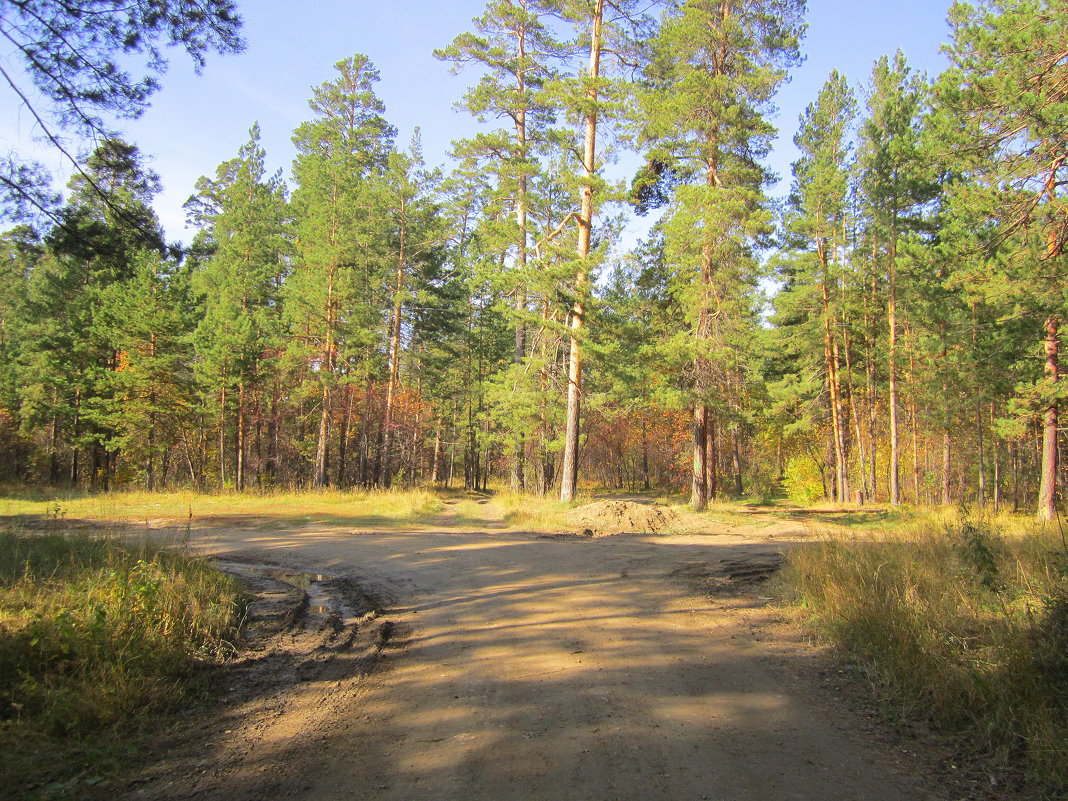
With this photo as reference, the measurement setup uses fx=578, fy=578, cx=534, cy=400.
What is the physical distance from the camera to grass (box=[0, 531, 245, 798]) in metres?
3.55

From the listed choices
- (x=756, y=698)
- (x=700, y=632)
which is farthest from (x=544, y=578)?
(x=756, y=698)

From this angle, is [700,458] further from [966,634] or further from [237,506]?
[237,506]

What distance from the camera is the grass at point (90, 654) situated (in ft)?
11.6

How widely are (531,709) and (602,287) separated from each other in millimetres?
22142

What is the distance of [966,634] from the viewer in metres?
4.81

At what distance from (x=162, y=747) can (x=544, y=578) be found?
18.7 ft

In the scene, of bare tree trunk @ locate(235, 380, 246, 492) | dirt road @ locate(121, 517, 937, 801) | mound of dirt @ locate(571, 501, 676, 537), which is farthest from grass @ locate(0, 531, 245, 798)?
bare tree trunk @ locate(235, 380, 246, 492)

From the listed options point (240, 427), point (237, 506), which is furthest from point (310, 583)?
point (240, 427)

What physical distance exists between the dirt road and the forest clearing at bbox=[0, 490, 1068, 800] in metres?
0.02

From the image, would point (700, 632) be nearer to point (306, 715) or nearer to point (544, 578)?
point (544, 578)

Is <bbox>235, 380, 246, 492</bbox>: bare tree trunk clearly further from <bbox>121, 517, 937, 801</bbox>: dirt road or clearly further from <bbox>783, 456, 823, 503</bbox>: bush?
<bbox>783, 456, 823, 503</bbox>: bush

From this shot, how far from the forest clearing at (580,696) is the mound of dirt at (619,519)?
23.7 feet

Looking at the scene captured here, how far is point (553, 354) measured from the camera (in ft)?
70.0

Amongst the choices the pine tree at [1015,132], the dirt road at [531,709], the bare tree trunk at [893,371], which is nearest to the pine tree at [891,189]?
the bare tree trunk at [893,371]
